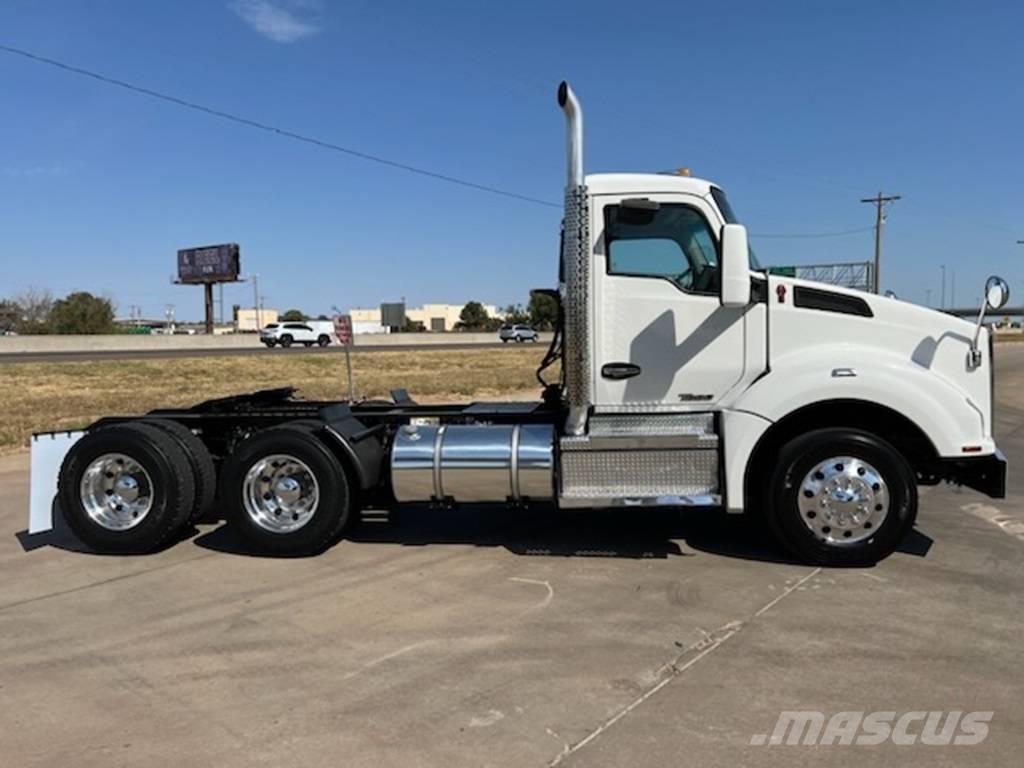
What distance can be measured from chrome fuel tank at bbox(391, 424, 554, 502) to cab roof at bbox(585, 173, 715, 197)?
180 centimetres

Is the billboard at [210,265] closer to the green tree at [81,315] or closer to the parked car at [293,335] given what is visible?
the green tree at [81,315]

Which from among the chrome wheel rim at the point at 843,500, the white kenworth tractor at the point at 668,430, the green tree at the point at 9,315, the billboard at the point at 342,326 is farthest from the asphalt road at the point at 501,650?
the green tree at the point at 9,315

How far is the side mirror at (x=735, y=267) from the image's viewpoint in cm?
534

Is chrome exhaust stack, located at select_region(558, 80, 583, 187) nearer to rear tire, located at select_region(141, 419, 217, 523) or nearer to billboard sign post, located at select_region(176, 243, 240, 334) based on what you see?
rear tire, located at select_region(141, 419, 217, 523)

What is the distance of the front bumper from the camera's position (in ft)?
18.6

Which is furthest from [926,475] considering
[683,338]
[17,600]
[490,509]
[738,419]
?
[17,600]

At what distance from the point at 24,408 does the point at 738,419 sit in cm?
1545

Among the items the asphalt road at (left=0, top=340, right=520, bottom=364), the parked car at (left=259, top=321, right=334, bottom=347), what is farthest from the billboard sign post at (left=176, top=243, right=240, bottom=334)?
the asphalt road at (left=0, top=340, right=520, bottom=364)

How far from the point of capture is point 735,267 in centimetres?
534

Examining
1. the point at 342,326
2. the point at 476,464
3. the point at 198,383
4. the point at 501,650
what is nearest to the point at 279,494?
the point at 476,464

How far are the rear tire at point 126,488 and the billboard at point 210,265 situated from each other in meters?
85.8

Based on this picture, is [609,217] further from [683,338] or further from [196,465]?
[196,465]

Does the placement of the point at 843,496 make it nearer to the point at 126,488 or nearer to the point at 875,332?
the point at 875,332

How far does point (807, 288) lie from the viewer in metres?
5.74
